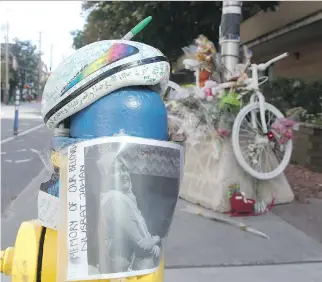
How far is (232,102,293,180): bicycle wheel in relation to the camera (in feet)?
17.4

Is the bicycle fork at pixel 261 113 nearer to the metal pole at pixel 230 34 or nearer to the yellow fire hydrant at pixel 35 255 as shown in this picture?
the metal pole at pixel 230 34

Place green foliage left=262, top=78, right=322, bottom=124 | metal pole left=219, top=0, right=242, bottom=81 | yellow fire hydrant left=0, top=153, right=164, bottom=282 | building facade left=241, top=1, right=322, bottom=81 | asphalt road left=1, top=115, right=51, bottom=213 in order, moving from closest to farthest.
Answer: yellow fire hydrant left=0, top=153, right=164, bottom=282
metal pole left=219, top=0, right=242, bottom=81
asphalt road left=1, top=115, right=51, bottom=213
green foliage left=262, top=78, right=322, bottom=124
building facade left=241, top=1, right=322, bottom=81

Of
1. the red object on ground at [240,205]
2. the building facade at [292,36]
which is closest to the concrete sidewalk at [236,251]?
the red object on ground at [240,205]

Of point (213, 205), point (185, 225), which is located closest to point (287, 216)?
point (213, 205)

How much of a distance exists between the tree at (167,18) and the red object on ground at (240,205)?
6893 millimetres

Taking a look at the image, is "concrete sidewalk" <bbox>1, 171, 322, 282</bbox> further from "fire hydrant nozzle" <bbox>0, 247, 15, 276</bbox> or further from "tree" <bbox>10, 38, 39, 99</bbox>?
"tree" <bbox>10, 38, 39, 99</bbox>

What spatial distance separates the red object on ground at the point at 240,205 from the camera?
5.34m

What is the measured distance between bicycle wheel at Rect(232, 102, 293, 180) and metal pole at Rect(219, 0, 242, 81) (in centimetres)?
91

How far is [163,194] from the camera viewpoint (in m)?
1.50

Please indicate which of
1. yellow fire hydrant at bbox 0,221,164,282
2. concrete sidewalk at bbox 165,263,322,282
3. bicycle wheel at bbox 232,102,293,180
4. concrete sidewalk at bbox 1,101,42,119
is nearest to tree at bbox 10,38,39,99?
concrete sidewalk at bbox 1,101,42,119

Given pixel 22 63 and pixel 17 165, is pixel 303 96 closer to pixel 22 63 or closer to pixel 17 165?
pixel 17 165

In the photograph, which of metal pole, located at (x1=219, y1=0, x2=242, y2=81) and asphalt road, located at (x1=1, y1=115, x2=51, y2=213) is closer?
metal pole, located at (x1=219, y1=0, x2=242, y2=81)

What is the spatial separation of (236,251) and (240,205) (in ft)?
3.51

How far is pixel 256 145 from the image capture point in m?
5.44
